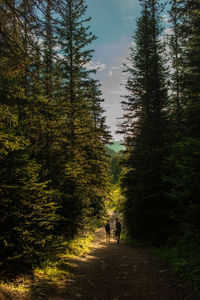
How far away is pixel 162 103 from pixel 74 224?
10.6m

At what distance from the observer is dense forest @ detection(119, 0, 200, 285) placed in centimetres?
654

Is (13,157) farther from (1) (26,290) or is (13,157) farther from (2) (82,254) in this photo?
(2) (82,254)

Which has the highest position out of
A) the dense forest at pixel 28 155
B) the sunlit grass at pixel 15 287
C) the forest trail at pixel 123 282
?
the dense forest at pixel 28 155

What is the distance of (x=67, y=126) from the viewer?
37.6 feet

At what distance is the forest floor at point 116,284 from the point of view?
478 centimetres


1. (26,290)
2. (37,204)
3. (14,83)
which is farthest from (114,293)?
(14,83)

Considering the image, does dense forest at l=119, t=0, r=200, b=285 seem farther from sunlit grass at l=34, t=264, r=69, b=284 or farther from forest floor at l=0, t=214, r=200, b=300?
sunlit grass at l=34, t=264, r=69, b=284

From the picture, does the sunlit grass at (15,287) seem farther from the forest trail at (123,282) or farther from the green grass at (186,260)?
the green grass at (186,260)

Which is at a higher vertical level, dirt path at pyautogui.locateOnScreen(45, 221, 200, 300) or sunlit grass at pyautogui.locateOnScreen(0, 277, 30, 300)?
sunlit grass at pyautogui.locateOnScreen(0, 277, 30, 300)

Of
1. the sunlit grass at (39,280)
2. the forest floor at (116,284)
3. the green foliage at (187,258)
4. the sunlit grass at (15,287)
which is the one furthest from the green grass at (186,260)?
the sunlit grass at (15,287)

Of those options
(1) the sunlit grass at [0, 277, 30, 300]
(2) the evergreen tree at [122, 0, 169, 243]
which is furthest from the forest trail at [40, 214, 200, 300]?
(2) the evergreen tree at [122, 0, 169, 243]

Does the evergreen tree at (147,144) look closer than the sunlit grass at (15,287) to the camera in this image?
No

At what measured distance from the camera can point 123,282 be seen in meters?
5.82

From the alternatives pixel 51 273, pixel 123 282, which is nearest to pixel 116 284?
pixel 123 282
